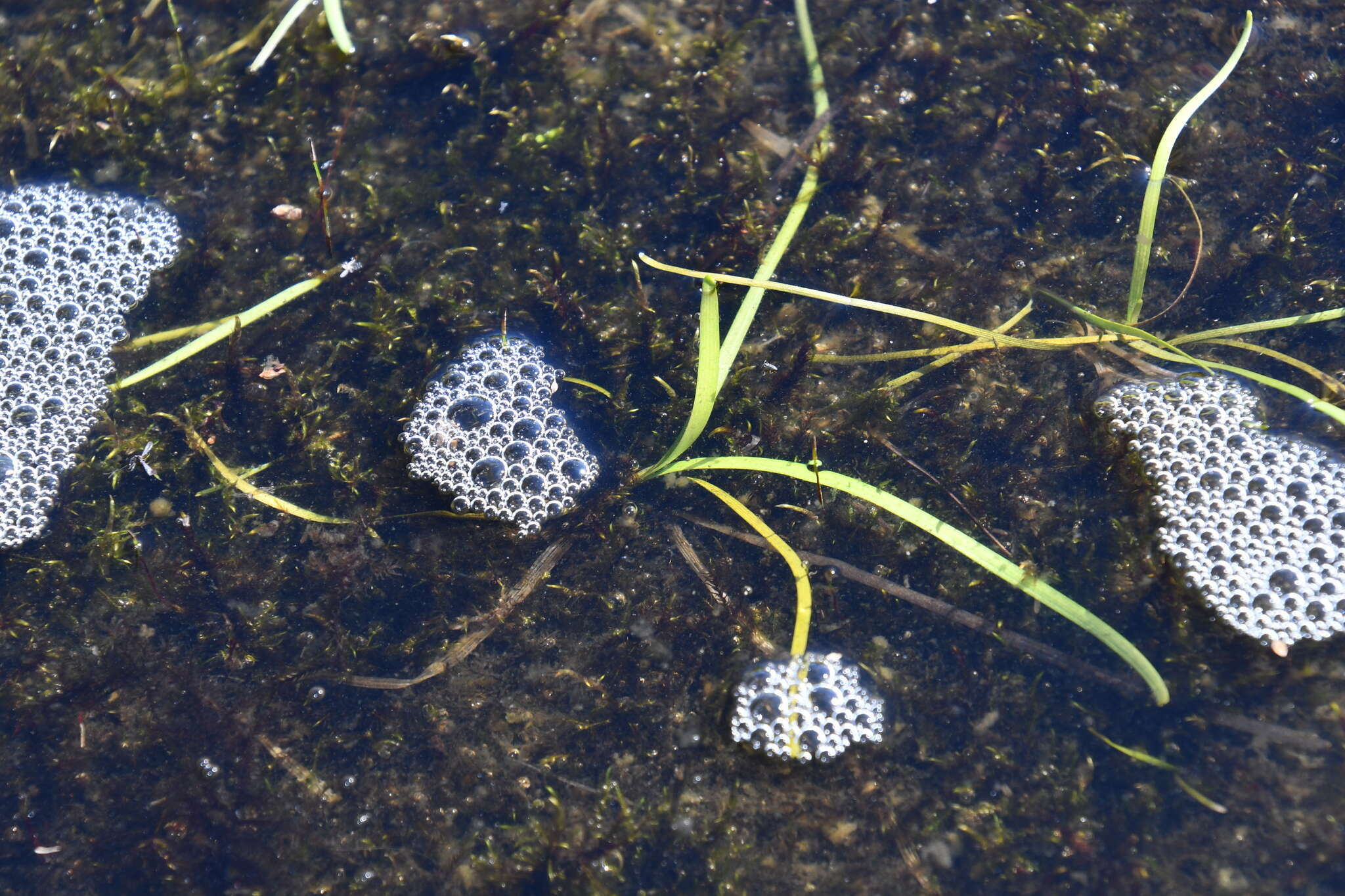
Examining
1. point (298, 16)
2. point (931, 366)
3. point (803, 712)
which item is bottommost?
point (803, 712)

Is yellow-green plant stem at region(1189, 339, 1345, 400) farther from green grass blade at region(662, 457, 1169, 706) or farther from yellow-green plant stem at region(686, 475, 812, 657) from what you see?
yellow-green plant stem at region(686, 475, 812, 657)

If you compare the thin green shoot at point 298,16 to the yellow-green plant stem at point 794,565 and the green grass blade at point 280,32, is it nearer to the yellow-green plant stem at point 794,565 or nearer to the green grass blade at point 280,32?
the green grass blade at point 280,32

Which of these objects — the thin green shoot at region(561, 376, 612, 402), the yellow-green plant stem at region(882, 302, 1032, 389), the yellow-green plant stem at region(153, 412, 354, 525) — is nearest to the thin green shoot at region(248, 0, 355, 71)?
the yellow-green plant stem at region(153, 412, 354, 525)

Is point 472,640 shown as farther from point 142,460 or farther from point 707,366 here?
point 142,460

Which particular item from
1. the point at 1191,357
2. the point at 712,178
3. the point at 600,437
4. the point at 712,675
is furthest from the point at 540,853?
the point at 1191,357

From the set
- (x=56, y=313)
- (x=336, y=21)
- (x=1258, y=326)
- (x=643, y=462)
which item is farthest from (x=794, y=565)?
(x=56, y=313)

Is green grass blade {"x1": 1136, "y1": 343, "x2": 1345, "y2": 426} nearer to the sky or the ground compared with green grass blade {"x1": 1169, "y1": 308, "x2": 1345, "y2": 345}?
nearer to the ground

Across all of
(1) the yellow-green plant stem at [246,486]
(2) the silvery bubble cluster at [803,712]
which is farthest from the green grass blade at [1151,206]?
(1) the yellow-green plant stem at [246,486]
